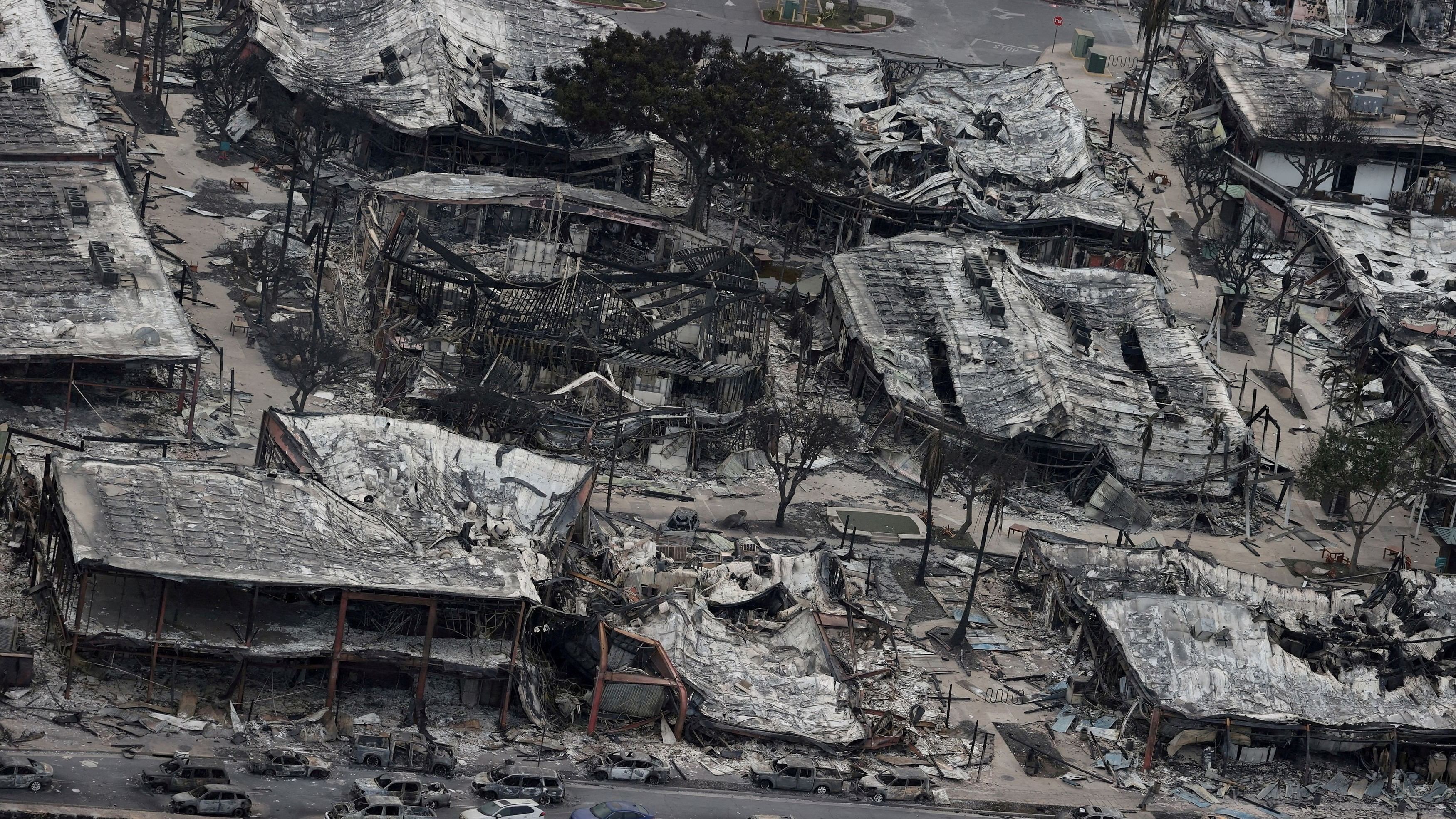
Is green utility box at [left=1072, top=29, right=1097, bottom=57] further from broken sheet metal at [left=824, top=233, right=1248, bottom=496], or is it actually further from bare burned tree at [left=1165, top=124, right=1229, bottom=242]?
broken sheet metal at [left=824, top=233, right=1248, bottom=496]

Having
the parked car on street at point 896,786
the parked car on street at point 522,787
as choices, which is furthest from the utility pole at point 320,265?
the parked car on street at point 896,786

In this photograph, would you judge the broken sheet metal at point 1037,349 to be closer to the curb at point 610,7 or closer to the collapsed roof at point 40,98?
the collapsed roof at point 40,98

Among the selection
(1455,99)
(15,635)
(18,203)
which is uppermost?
(1455,99)

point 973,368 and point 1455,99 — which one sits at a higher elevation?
point 1455,99

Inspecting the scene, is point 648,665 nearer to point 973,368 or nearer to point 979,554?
point 979,554

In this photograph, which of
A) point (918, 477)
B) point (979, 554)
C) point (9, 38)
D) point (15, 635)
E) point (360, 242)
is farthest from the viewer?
point (9, 38)

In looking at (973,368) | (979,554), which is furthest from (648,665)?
(973,368)
